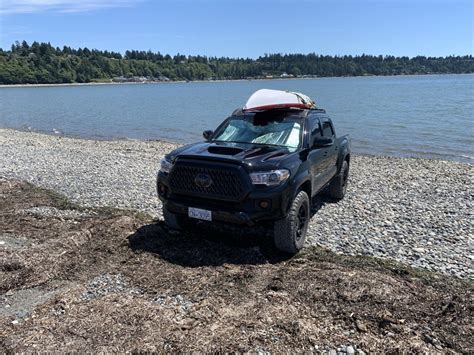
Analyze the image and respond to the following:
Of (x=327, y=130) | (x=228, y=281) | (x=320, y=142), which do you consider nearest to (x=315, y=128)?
(x=320, y=142)

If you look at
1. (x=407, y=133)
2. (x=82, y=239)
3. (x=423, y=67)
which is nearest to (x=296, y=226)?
(x=82, y=239)

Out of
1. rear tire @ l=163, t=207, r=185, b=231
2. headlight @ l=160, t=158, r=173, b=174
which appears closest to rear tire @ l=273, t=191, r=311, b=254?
rear tire @ l=163, t=207, r=185, b=231

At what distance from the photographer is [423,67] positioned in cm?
19662

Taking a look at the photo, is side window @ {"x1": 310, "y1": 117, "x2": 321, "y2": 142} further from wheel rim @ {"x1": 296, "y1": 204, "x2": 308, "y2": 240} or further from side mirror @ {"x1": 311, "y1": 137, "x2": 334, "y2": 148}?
wheel rim @ {"x1": 296, "y1": 204, "x2": 308, "y2": 240}

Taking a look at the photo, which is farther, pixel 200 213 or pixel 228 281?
pixel 200 213

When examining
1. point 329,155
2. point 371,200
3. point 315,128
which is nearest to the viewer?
point 315,128

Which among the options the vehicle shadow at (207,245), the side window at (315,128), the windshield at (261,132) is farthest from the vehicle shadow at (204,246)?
the side window at (315,128)

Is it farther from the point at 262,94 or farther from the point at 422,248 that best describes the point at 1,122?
the point at 422,248

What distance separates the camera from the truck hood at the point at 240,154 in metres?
5.86

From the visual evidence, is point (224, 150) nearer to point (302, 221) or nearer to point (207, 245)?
point (207, 245)

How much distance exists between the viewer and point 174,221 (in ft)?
22.6

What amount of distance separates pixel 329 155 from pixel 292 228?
2560mm

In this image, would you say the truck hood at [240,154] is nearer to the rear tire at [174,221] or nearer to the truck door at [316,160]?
the truck door at [316,160]

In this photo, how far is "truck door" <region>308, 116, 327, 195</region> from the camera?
273 inches
